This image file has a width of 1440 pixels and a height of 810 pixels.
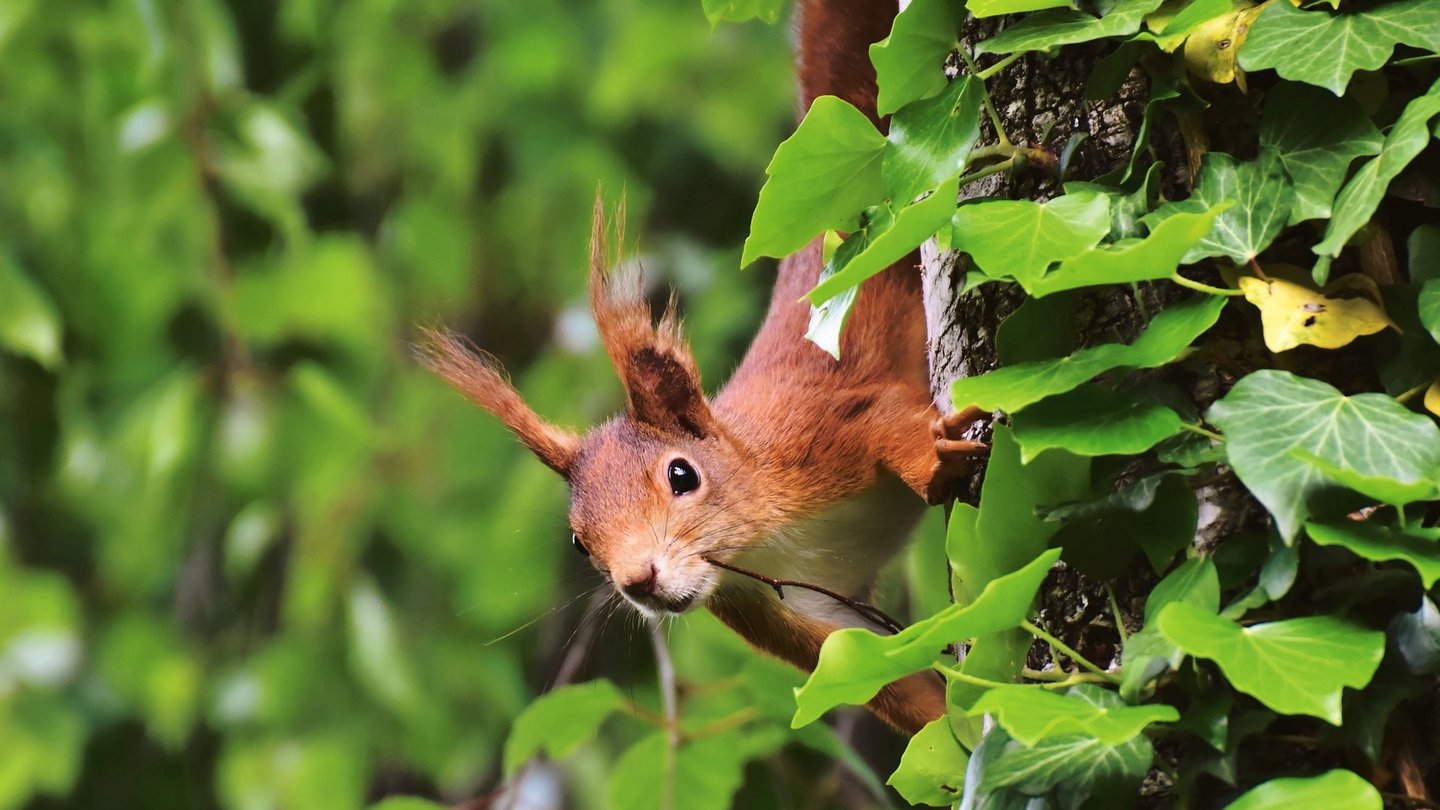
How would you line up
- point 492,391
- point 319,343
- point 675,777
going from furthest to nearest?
point 319,343 → point 675,777 → point 492,391

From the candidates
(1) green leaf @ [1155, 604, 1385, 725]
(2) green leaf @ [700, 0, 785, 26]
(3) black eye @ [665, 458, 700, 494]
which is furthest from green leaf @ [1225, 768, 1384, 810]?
(3) black eye @ [665, 458, 700, 494]

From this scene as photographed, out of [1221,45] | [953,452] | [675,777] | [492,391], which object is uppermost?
[1221,45]

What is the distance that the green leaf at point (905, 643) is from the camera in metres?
0.45

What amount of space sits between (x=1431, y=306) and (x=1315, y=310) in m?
0.04

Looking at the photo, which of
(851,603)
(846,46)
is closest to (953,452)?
(851,603)

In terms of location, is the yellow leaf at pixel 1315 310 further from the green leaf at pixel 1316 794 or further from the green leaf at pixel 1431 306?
the green leaf at pixel 1316 794

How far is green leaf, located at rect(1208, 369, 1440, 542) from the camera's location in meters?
0.43

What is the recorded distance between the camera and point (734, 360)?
1551mm

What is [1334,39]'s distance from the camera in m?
0.47

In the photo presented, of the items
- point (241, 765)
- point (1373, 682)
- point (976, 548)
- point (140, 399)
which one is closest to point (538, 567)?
point (241, 765)

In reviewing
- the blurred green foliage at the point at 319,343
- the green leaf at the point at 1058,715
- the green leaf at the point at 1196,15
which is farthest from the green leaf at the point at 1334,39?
the blurred green foliage at the point at 319,343

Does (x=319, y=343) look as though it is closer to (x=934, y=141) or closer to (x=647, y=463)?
(x=647, y=463)

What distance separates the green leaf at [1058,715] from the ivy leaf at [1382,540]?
8 cm

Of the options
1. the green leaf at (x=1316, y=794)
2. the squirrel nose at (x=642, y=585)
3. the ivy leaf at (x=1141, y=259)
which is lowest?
the squirrel nose at (x=642, y=585)
